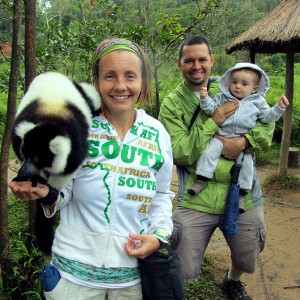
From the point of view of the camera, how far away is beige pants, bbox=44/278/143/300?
138cm

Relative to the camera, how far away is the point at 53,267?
1.39m

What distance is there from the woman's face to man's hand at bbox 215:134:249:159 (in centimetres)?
100

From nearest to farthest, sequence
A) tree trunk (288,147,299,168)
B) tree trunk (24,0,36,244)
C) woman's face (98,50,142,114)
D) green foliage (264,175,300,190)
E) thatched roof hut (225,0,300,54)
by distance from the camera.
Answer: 1. woman's face (98,50,142,114)
2. tree trunk (24,0,36,244)
3. thatched roof hut (225,0,300,54)
4. green foliage (264,175,300,190)
5. tree trunk (288,147,299,168)

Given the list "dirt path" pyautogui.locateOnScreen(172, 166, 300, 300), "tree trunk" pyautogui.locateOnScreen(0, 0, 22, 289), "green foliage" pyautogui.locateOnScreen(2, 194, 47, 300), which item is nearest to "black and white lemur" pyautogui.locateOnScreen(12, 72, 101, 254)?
"tree trunk" pyautogui.locateOnScreen(0, 0, 22, 289)

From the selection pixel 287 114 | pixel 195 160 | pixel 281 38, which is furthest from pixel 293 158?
pixel 195 160

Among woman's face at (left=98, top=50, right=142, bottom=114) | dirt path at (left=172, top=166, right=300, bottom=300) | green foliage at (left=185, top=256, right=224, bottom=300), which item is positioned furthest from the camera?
dirt path at (left=172, top=166, right=300, bottom=300)

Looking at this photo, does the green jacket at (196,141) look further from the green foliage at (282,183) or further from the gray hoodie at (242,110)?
the green foliage at (282,183)

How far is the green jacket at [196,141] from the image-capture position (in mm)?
2262

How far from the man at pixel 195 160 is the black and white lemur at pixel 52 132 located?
0.84m

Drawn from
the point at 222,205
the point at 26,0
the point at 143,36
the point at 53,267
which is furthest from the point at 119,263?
the point at 143,36

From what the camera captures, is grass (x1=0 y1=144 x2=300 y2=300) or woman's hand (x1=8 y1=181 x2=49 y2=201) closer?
woman's hand (x1=8 y1=181 x2=49 y2=201)

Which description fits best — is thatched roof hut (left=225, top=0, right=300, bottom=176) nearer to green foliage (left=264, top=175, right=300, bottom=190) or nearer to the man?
green foliage (left=264, top=175, right=300, bottom=190)

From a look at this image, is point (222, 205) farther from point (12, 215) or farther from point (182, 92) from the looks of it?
point (12, 215)

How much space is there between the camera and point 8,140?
2.21 metres
